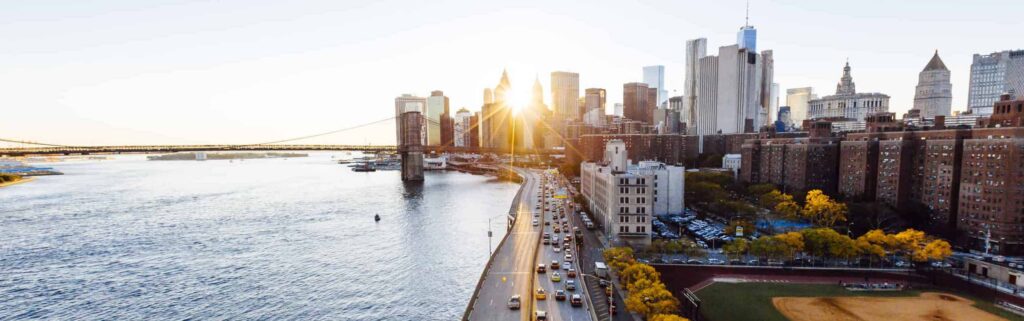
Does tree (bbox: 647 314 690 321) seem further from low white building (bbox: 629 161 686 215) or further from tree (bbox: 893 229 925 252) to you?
low white building (bbox: 629 161 686 215)

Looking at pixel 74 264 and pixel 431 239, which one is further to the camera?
pixel 431 239

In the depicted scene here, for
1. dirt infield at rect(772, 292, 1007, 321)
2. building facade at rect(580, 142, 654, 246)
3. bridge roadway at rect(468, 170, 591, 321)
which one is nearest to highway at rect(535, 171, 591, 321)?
bridge roadway at rect(468, 170, 591, 321)

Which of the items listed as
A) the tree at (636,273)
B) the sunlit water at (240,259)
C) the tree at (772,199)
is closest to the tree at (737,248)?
the tree at (636,273)

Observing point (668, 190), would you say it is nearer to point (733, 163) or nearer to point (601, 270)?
point (601, 270)

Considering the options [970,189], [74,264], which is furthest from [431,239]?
[970,189]

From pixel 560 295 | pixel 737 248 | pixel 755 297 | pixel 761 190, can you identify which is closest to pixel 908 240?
pixel 737 248

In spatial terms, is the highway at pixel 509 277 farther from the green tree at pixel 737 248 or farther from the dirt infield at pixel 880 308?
the dirt infield at pixel 880 308

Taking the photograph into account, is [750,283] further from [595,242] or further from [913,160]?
[913,160]
